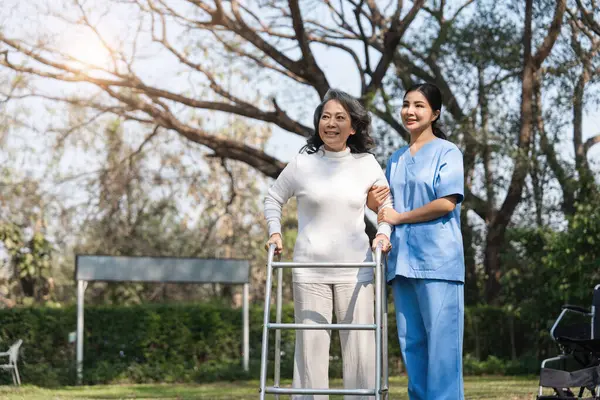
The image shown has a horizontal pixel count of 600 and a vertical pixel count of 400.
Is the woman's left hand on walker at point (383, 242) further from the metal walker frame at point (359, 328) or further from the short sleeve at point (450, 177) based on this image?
the short sleeve at point (450, 177)

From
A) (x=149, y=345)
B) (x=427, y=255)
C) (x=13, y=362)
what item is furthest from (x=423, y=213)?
(x=149, y=345)

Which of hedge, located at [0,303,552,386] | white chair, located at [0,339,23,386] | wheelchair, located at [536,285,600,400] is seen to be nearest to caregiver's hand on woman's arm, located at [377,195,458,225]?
wheelchair, located at [536,285,600,400]

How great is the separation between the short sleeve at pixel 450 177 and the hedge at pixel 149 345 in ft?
32.9

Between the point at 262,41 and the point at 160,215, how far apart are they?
689cm

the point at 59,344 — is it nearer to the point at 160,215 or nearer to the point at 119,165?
the point at 119,165

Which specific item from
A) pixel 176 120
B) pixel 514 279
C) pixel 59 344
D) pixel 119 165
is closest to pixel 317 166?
pixel 59 344

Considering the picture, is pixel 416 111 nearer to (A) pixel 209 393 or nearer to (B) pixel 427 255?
(B) pixel 427 255

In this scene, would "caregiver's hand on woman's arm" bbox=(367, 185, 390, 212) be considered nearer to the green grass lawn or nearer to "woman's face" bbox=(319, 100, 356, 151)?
"woman's face" bbox=(319, 100, 356, 151)

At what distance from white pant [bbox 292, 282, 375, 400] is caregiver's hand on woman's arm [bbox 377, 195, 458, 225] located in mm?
310

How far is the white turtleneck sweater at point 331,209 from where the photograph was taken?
407 centimetres

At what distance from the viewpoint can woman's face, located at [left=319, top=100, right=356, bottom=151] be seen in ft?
13.8

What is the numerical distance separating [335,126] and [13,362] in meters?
9.79

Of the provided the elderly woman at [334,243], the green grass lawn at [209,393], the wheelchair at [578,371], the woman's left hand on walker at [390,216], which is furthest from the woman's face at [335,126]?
the green grass lawn at [209,393]

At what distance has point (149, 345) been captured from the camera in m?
14.7
